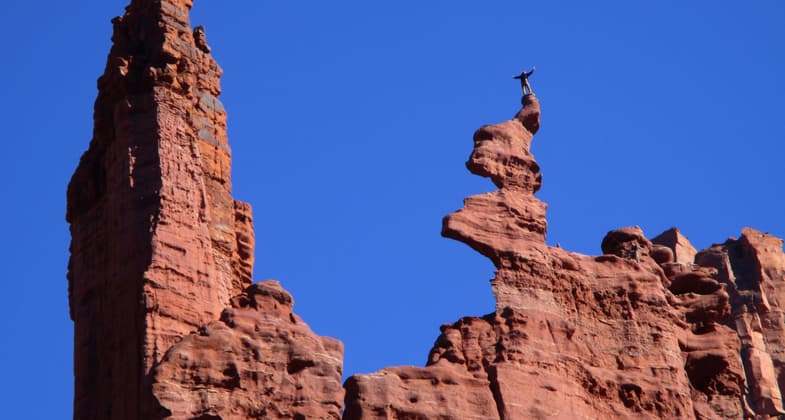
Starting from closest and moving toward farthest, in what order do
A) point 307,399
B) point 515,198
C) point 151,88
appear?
point 307,399 → point 151,88 → point 515,198

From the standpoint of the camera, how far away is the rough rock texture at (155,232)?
42.0 m

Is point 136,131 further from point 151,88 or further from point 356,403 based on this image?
point 356,403

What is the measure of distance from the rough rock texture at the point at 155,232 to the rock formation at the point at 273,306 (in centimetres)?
4

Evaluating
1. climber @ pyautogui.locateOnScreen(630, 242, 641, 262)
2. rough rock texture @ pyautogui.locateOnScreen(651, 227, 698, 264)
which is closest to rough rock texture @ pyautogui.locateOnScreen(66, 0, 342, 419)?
climber @ pyautogui.locateOnScreen(630, 242, 641, 262)

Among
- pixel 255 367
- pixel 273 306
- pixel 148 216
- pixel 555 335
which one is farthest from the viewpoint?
pixel 555 335

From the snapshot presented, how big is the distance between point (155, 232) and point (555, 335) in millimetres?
9014

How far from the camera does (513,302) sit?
1857 inches

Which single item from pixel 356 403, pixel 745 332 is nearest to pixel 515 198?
pixel 356 403

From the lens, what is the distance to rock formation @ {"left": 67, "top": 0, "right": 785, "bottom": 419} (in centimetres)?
4197

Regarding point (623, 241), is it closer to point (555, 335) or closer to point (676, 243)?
point (555, 335)

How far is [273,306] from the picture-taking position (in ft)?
142

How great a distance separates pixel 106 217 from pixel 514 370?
844 cm

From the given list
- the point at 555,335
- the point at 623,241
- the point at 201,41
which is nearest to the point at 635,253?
the point at 623,241

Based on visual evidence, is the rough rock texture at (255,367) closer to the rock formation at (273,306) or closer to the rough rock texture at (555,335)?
the rock formation at (273,306)
